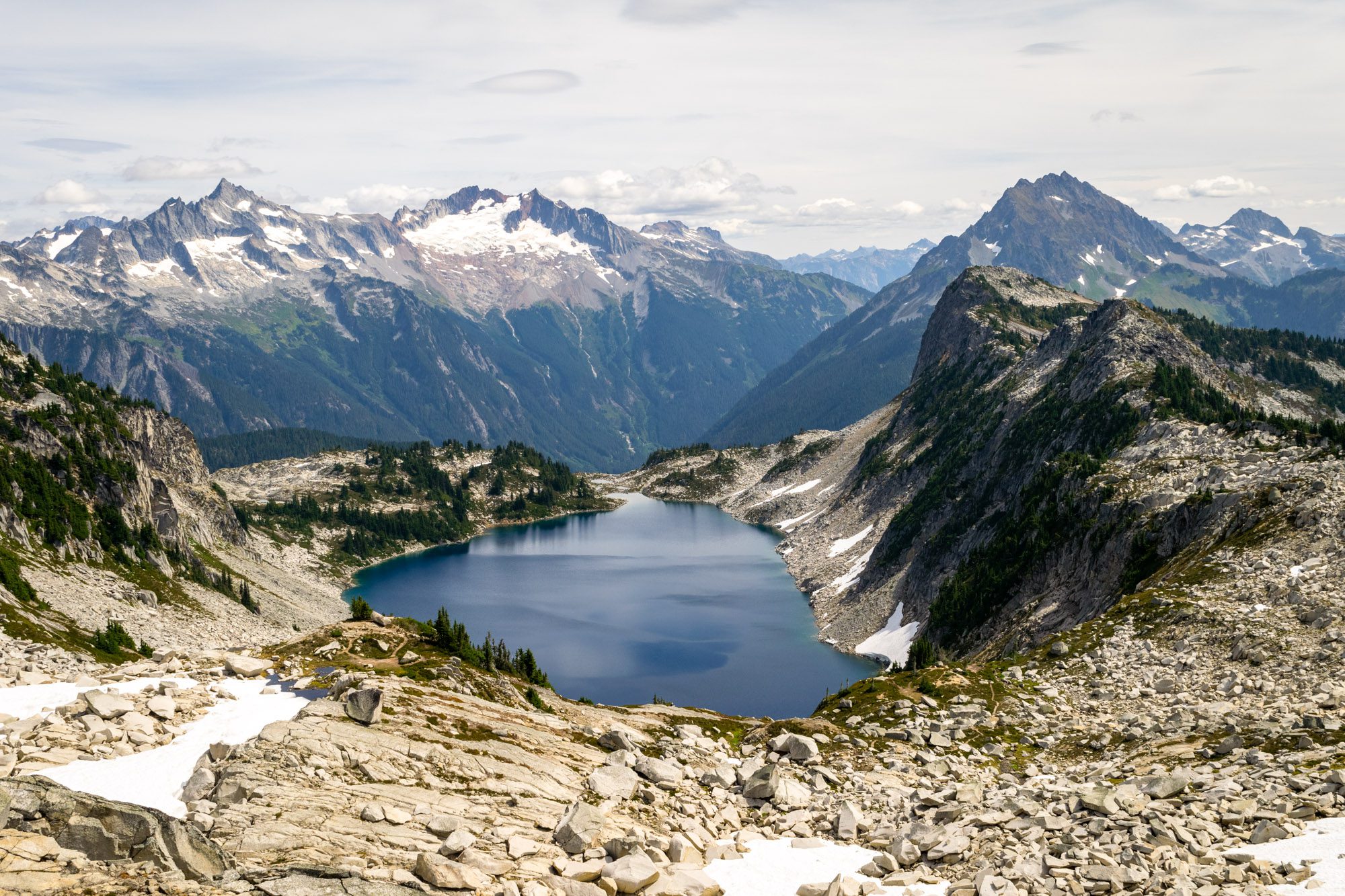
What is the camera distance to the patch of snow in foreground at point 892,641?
10138 centimetres

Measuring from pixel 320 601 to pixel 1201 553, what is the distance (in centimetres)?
11048

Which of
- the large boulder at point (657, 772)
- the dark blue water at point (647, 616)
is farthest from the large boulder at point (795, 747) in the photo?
the dark blue water at point (647, 616)

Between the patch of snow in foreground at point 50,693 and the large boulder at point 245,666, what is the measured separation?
1835mm

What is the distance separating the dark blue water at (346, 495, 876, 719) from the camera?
325ft

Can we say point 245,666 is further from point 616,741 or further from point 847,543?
point 847,543

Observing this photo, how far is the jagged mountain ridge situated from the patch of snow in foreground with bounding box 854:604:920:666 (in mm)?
271

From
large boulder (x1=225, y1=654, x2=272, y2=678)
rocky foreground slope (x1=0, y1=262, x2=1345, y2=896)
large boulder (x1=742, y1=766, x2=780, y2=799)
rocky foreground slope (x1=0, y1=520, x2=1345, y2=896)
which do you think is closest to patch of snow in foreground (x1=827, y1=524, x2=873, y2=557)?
rocky foreground slope (x1=0, y1=262, x2=1345, y2=896)

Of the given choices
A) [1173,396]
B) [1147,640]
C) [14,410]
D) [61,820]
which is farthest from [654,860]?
[14,410]

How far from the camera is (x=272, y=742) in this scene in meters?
30.5

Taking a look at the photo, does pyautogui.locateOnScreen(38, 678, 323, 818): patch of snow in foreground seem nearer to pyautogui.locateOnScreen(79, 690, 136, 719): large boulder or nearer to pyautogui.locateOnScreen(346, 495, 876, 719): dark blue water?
pyautogui.locateOnScreen(79, 690, 136, 719): large boulder

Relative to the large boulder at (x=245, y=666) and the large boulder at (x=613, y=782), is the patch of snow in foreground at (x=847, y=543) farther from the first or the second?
the large boulder at (x=245, y=666)

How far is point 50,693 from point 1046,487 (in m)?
75.7

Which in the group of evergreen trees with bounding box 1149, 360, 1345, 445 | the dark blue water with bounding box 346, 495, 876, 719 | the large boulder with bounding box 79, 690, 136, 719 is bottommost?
the dark blue water with bounding box 346, 495, 876, 719

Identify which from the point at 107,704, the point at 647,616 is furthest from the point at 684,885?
the point at 647,616
